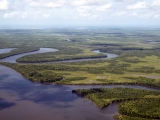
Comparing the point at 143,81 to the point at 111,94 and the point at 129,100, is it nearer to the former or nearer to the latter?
the point at 111,94

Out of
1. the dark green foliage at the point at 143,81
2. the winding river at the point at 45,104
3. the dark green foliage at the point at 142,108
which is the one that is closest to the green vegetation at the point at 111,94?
the winding river at the point at 45,104

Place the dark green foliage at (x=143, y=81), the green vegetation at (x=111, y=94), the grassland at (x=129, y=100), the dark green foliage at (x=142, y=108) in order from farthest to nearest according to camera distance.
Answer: the dark green foliage at (x=143, y=81) → the green vegetation at (x=111, y=94) → the grassland at (x=129, y=100) → the dark green foliage at (x=142, y=108)

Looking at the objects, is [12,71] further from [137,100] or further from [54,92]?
[137,100]

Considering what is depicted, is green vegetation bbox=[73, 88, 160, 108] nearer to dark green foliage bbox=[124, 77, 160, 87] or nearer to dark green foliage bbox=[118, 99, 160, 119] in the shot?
dark green foliage bbox=[118, 99, 160, 119]

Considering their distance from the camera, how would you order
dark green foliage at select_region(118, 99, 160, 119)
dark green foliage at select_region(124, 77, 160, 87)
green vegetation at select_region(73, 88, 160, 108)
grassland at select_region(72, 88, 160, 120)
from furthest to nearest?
dark green foliage at select_region(124, 77, 160, 87) → green vegetation at select_region(73, 88, 160, 108) → grassland at select_region(72, 88, 160, 120) → dark green foliage at select_region(118, 99, 160, 119)

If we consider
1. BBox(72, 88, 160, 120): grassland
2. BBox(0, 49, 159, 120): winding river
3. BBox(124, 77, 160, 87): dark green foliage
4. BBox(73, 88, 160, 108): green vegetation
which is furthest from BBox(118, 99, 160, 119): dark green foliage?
BBox(124, 77, 160, 87): dark green foliage

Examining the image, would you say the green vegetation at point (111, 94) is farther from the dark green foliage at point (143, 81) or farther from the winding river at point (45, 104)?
the dark green foliage at point (143, 81)
